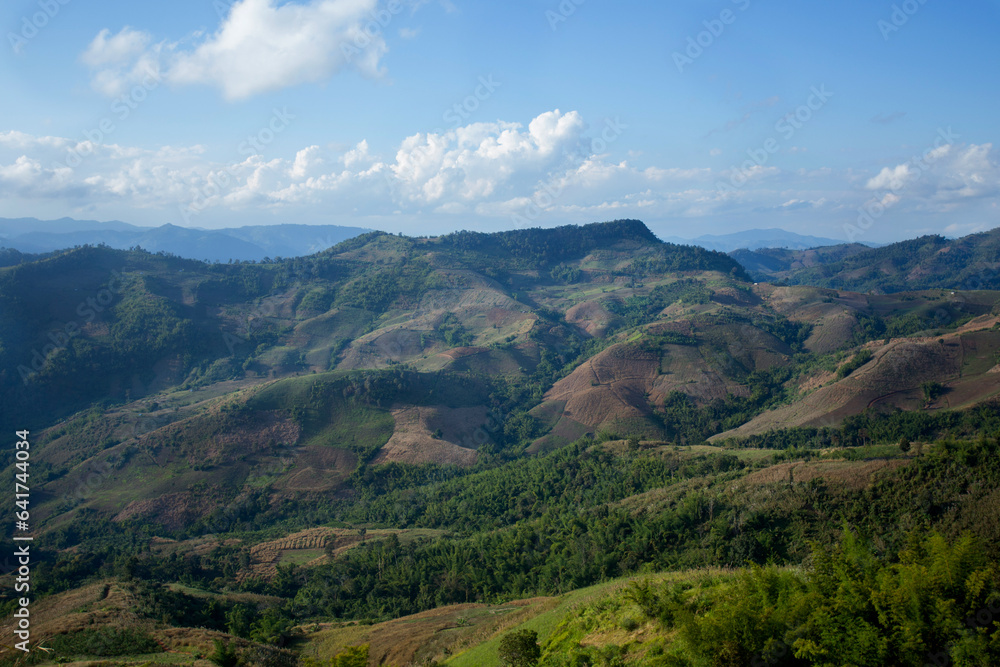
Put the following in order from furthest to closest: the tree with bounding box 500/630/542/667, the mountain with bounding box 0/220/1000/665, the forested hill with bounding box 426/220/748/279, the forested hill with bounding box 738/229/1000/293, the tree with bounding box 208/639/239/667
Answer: the forested hill with bounding box 426/220/748/279
the forested hill with bounding box 738/229/1000/293
the tree with bounding box 208/639/239/667
the mountain with bounding box 0/220/1000/665
the tree with bounding box 500/630/542/667

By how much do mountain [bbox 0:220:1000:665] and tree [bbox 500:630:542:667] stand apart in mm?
802

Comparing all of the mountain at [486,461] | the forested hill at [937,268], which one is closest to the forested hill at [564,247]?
the mountain at [486,461]

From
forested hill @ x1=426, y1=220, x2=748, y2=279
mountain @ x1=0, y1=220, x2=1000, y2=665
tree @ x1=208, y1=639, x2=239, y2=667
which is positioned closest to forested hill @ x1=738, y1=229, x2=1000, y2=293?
forested hill @ x1=426, y1=220, x2=748, y2=279

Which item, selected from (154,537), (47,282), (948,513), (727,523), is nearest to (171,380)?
(47,282)

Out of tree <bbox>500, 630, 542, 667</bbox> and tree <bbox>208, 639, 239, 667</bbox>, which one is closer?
tree <bbox>500, 630, 542, 667</bbox>

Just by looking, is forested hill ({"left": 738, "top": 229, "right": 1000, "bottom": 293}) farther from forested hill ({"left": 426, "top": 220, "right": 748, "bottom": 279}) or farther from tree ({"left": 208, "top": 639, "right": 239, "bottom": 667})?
tree ({"left": 208, "top": 639, "right": 239, "bottom": 667})

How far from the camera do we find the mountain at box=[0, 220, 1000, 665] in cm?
1602

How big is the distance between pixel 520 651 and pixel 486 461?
55514 mm

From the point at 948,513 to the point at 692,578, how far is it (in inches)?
447

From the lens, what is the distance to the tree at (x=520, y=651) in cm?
1442

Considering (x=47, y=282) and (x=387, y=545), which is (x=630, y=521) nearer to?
(x=387, y=545)

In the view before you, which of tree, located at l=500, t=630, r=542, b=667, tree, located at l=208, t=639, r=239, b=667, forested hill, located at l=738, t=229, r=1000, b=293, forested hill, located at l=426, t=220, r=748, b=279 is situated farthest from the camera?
forested hill, located at l=426, t=220, r=748, b=279

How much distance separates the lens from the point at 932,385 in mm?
60531

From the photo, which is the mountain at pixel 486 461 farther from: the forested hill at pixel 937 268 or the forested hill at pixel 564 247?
the forested hill at pixel 937 268
